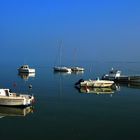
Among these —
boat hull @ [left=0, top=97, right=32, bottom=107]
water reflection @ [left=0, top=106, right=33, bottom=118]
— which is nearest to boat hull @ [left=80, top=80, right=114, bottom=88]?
water reflection @ [left=0, top=106, right=33, bottom=118]

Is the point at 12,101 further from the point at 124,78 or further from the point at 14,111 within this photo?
the point at 124,78

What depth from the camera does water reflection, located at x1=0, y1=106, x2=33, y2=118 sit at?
47.8 m

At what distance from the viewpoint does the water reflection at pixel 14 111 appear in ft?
157

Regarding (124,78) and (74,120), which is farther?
(124,78)


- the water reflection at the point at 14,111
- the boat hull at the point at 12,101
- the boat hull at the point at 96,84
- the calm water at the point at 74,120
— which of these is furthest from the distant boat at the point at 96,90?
the boat hull at the point at 12,101

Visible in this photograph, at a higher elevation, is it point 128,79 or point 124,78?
point 124,78

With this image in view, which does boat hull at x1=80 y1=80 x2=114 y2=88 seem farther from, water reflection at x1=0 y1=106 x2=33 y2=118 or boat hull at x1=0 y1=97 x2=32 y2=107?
boat hull at x1=0 y1=97 x2=32 y2=107

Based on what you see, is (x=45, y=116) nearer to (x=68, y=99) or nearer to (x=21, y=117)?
(x=21, y=117)

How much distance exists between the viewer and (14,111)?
4959 centimetres

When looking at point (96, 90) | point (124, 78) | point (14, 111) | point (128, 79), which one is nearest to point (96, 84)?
point (96, 90)

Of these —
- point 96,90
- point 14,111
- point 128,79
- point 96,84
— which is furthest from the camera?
point 128,79

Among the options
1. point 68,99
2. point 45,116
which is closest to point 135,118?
point 45,116

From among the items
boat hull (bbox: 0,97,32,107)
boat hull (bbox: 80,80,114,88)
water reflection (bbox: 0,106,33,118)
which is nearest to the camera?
water reflection (bbox: 0,106,33,118)

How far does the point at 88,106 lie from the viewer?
186 ft
